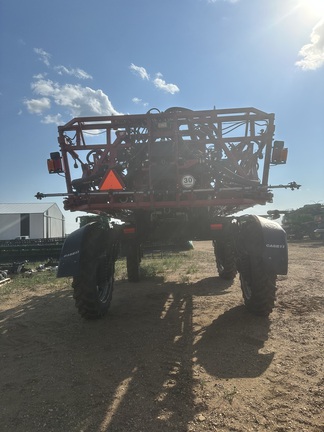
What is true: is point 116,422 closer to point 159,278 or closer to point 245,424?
point 245,424

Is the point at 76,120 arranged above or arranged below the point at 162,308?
above

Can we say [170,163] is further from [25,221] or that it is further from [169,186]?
[25,221]

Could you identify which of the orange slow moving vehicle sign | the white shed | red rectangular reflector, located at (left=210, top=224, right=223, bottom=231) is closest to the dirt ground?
red rectangular reflector, located at (left=210, top=224, right=223, bottom=231)

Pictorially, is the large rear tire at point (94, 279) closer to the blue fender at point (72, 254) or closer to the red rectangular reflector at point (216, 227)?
the blue fender at point (72, 254)

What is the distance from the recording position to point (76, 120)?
16.2 ft

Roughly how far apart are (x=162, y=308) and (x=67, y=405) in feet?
9.95

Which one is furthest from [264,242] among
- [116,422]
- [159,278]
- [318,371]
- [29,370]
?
[159,278]

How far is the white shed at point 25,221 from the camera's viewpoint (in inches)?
1545

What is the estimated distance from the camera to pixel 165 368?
3.14 meters

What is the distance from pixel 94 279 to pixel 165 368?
1697 mm

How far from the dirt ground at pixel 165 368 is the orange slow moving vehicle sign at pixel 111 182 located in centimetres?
179

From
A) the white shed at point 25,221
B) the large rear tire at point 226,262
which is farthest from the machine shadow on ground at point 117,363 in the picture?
the white shed at point 25,221

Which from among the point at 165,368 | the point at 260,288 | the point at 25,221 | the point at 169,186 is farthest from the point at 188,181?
the point at 25,221

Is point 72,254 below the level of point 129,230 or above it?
below
